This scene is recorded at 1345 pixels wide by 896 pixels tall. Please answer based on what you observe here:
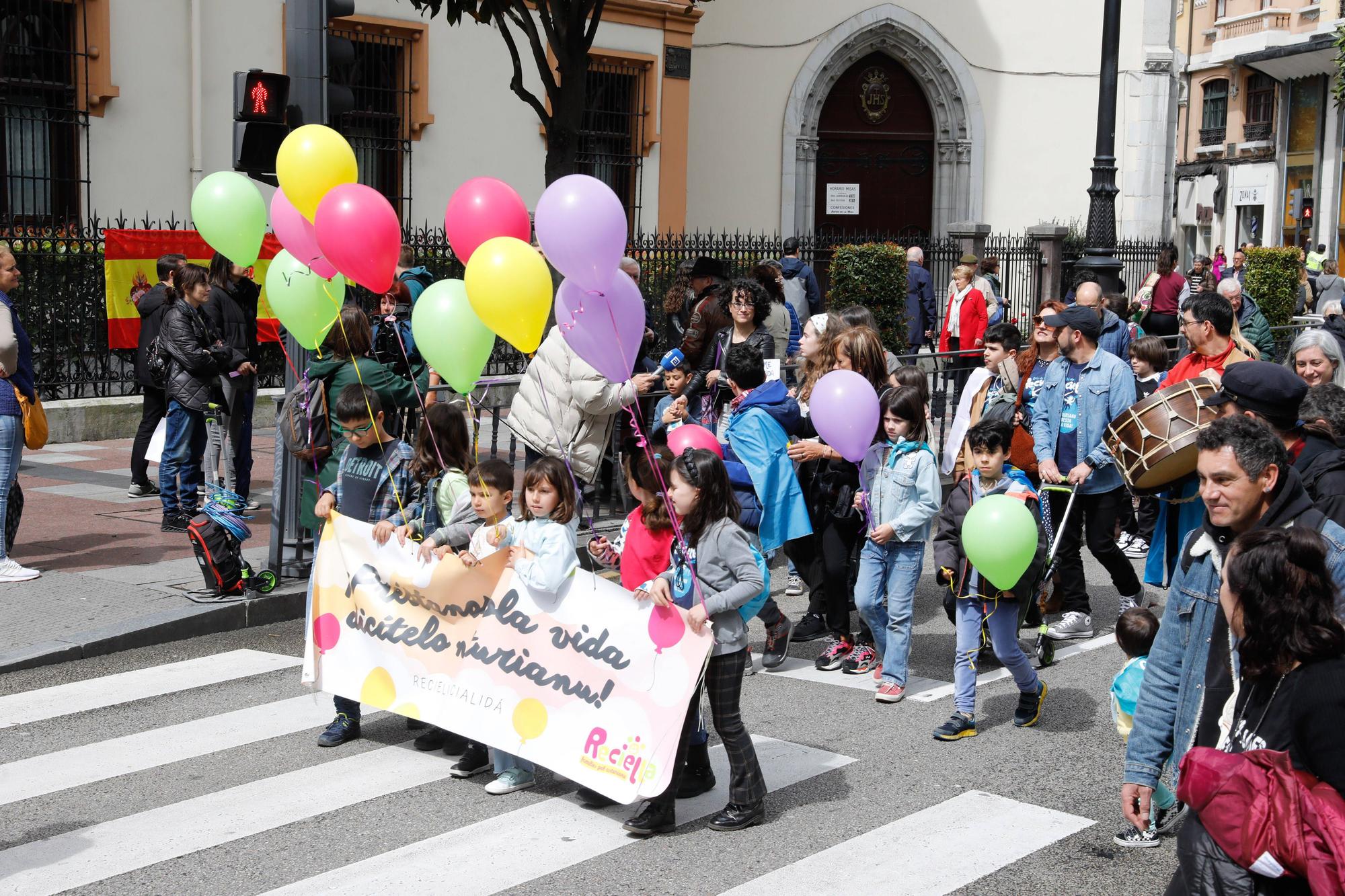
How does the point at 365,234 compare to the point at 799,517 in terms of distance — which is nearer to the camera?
the point at 365,234

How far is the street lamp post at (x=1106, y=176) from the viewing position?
49.9 feet

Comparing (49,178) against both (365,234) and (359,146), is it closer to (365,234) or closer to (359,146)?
(359,146)

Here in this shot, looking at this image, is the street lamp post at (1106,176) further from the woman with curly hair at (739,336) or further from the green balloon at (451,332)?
the green balloon at (451,332)

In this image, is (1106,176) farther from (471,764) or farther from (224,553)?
(471,764)

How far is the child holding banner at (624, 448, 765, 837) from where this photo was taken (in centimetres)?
525

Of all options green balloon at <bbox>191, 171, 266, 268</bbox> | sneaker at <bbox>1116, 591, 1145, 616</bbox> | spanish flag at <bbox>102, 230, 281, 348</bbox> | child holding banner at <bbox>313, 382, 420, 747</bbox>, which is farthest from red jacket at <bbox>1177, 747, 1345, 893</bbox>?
spanish flag at <bbox>102, 230, 281, 348</bbox>

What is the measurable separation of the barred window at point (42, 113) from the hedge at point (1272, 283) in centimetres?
1707

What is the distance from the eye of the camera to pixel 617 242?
17.9ft

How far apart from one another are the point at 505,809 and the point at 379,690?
94 centimetres

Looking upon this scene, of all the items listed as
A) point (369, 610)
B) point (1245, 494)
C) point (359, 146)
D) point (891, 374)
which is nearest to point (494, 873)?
point (369, 610)

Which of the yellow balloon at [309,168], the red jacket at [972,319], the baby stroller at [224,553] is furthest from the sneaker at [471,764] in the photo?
the red jacket at [972,319]

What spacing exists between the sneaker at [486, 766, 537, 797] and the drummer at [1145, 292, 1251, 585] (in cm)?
354

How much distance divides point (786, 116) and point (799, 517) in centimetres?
1834

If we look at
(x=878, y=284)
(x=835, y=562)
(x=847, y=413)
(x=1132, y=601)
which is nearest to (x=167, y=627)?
(x=835, y=562)
